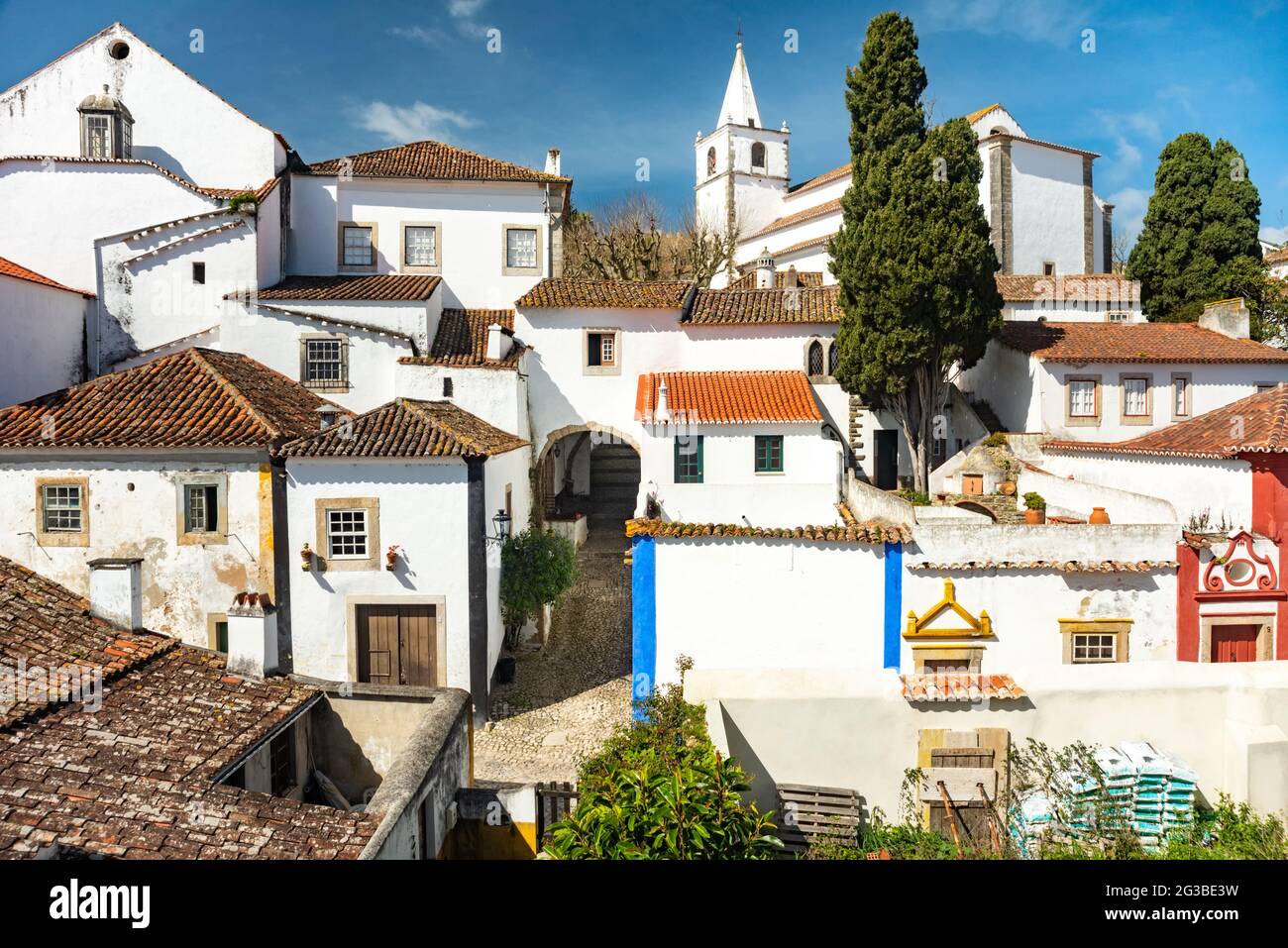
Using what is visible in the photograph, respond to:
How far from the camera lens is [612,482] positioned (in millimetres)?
31516

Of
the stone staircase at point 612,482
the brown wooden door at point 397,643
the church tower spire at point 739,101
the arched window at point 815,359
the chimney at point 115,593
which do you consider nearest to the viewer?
the chimney at point 115,593

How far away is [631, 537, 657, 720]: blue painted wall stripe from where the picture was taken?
1210 centimetres

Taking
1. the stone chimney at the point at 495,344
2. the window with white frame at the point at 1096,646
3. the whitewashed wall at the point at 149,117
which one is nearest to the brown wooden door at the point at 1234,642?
the window with white frame at the point at 1096,646

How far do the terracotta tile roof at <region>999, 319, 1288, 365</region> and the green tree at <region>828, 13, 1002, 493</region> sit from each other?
7.95 ft

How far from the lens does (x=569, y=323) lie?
21.8 metres

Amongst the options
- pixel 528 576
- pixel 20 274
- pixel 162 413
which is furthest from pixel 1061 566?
pixel 20 274

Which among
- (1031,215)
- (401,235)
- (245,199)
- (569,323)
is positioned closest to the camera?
(245,199)

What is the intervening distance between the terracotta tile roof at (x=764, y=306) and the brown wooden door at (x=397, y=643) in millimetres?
12221

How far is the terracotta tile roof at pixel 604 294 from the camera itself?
21656 millimetres

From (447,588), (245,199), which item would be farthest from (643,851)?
(245,199)

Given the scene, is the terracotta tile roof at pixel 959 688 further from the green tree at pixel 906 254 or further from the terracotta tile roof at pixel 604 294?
the terracotta tile roof at pixel 604 294

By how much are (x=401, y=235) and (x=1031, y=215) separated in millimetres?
26999
